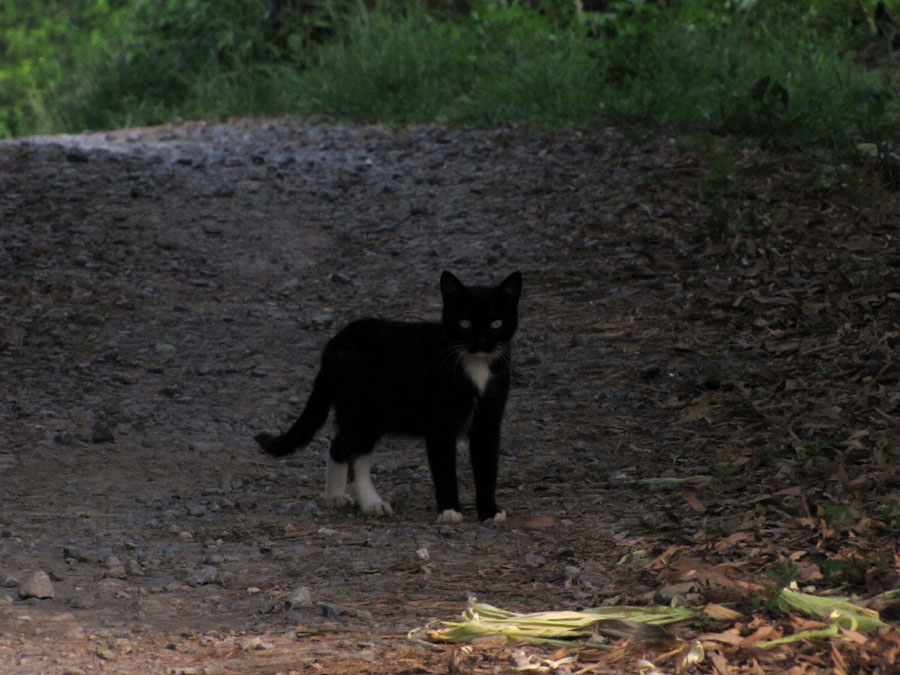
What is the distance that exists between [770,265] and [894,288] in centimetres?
85

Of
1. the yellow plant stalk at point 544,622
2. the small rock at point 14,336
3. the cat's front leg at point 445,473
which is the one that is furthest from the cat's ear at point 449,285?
the small rock at point 14,336

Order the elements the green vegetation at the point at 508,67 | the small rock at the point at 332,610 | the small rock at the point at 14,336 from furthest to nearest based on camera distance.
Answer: the green vegetation at the point at 508,67, the small rock at the point at 14,336, the small rock at the point at 332,610

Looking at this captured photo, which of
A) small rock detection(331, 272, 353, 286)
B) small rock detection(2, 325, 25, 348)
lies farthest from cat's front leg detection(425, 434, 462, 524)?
small rock detection(331, 272, 353, 286)

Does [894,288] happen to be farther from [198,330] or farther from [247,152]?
[247,152]

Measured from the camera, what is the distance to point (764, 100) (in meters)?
8.97

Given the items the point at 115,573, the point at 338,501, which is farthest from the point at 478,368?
the point at 115,573

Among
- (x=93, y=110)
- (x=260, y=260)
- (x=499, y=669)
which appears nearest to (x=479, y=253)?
(x=260, y=260)

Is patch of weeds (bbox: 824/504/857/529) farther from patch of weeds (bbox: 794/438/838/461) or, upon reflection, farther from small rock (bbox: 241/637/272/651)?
small rock (bbox: 241/637/272/651)

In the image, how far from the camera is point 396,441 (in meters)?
5.79

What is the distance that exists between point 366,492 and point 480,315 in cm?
82

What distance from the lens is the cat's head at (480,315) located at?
4516 millimetres

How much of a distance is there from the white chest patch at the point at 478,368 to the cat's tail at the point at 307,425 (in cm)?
64

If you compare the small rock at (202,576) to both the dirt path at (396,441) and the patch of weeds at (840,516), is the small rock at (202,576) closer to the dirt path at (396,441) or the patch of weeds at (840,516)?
the dirt path at (396,441)

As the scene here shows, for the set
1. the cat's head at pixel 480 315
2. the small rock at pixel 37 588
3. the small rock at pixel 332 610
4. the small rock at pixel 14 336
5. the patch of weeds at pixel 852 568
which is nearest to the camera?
the patch of weeds at pixel 852 568
